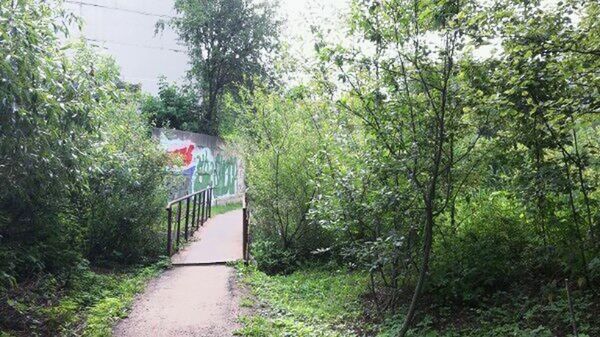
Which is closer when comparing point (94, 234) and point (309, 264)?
point (94, 234)

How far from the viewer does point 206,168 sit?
18031 millimetres

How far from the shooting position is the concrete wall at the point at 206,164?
1593 centimetres

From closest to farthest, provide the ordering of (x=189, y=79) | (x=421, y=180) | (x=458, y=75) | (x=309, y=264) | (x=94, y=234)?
(x=458, y=75)
(x=421, y=180)
(x=94, y=234)
(x=309, y=264)
(x=189, y=79)

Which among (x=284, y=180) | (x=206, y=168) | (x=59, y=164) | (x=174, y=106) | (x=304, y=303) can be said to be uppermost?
(x=174, y=106)

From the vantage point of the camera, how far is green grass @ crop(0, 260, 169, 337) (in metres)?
4.64

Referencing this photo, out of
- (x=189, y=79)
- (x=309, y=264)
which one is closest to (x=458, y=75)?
(x=309, y=264)

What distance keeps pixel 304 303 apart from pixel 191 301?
4.66 feet

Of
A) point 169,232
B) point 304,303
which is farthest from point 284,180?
point 304,303

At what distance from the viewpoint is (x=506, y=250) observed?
17.1 feet

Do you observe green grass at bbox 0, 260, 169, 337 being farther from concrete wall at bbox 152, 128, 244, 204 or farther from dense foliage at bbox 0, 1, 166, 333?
concrete wall at bbox 152, 128, 244, 204

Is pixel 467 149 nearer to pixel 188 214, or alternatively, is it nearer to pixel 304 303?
pixel 304 303

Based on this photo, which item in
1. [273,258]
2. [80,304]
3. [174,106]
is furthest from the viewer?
[174,106]

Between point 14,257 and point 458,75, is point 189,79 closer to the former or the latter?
point 14,257

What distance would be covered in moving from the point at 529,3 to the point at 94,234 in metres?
6.82
